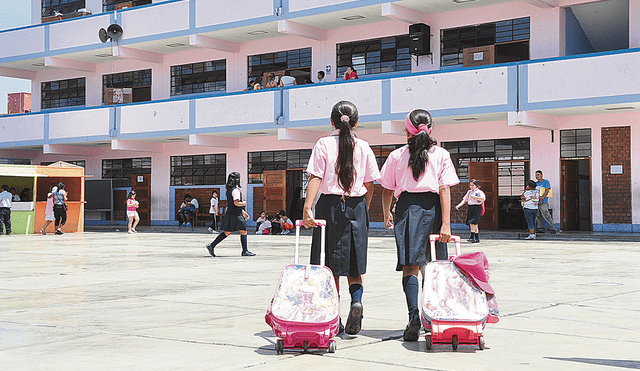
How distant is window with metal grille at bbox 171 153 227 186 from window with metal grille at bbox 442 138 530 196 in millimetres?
9827

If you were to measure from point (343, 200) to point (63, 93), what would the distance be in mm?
32520

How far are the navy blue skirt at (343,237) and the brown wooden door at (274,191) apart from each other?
23486mm

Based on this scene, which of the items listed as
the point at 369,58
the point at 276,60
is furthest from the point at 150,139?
the point at 369,58

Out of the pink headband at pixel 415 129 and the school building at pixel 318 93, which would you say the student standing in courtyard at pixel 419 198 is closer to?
the pink headband at pixel 415 129

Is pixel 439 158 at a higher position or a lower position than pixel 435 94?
lower

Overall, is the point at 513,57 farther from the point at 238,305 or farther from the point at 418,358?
the point at 418,358

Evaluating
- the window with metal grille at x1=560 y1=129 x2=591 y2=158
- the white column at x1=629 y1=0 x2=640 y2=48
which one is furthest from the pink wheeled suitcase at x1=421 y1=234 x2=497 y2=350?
the white column at x1=629 y1=0 x2=640 y2=48

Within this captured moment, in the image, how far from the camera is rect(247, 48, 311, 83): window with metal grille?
1148 inches

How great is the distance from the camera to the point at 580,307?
777cm

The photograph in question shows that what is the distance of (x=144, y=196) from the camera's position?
33750 millimetres

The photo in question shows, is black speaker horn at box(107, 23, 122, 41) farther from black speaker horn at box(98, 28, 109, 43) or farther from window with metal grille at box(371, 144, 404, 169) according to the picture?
window with metal grille at box(371, 144, 404, 169)

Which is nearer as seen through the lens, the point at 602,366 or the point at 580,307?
the point at 602,366

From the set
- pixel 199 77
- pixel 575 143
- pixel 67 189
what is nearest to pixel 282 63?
pixel 199 77

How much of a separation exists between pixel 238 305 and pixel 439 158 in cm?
291
